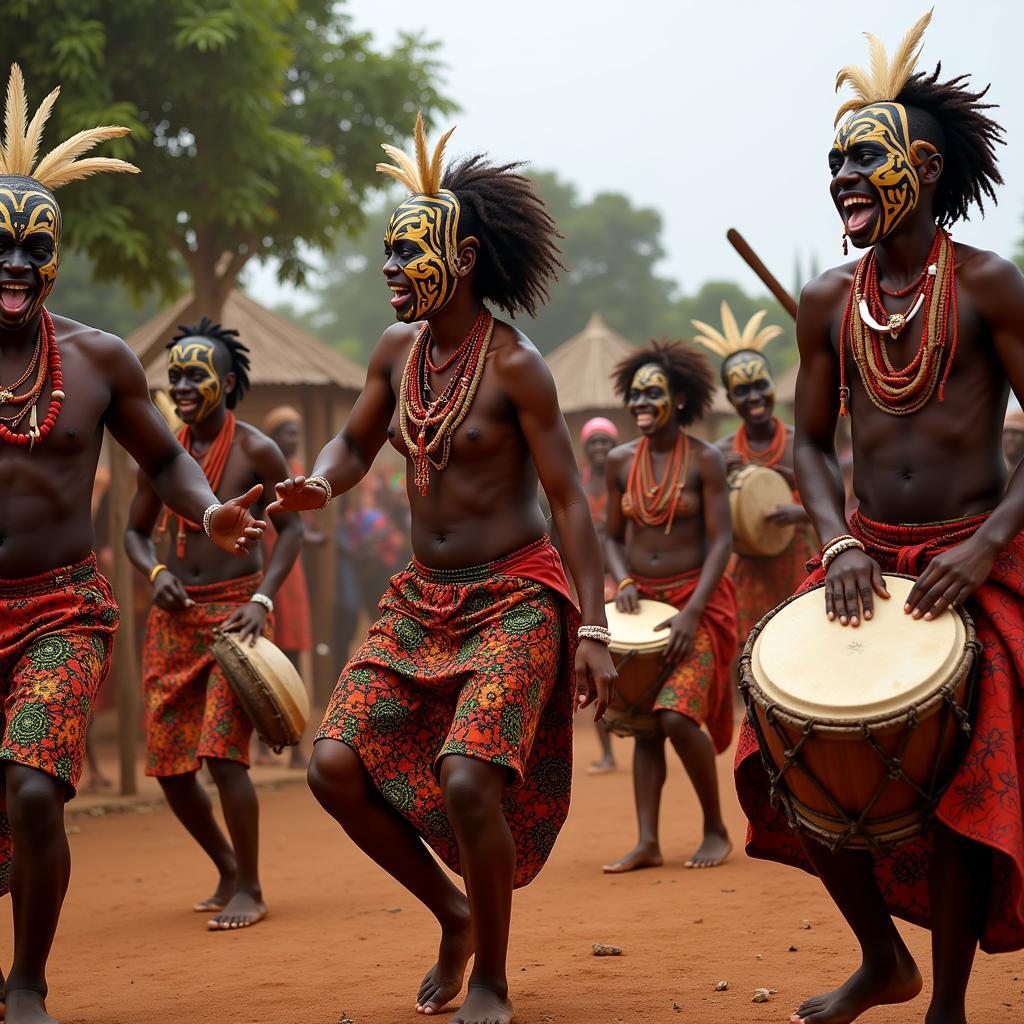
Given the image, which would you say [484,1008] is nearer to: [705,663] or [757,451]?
[705,663]

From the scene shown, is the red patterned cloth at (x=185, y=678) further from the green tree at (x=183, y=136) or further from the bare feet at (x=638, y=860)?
the green tree at (x=183, y=136)

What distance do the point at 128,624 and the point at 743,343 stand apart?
4.67 metres

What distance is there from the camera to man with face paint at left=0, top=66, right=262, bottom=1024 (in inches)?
181

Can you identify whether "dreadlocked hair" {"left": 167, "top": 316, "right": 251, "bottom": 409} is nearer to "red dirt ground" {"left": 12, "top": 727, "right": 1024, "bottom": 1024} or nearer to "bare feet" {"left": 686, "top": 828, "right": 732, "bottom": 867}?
"red dirt ground" {"left": 12, "top": 727, "right": 1024, "bottom": 1024}

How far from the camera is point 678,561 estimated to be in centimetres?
837

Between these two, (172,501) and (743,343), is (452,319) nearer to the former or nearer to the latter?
(172,501)

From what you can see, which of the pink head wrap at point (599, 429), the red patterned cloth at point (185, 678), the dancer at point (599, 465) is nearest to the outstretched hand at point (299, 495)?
the red patterned cloth at point (185, 678)

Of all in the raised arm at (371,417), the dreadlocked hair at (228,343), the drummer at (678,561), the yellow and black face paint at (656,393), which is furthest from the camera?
the yellow and black face paint at (656,393)

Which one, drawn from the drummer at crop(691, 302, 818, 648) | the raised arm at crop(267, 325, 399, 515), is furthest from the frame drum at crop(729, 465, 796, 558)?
the raised arm at crop(267, 325, 399, 515)

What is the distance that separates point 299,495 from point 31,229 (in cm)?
119

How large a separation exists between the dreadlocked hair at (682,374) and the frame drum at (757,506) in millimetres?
970

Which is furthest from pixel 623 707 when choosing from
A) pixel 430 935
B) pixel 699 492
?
pixel 430 935

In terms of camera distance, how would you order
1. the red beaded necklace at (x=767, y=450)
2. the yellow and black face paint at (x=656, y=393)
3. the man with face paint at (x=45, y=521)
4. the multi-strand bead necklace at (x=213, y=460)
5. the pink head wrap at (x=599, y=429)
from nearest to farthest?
the man with face paint at (x=45, y=521) < the multi-strand bead necklace at (x=213, y=460) < the yellow and black face paint at (x=656, y=393) < the red beaded necklace at (x=767, y=450) < the pink head wrap at (x=599, y=429)

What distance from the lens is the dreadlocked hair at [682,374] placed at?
28.8 ft
